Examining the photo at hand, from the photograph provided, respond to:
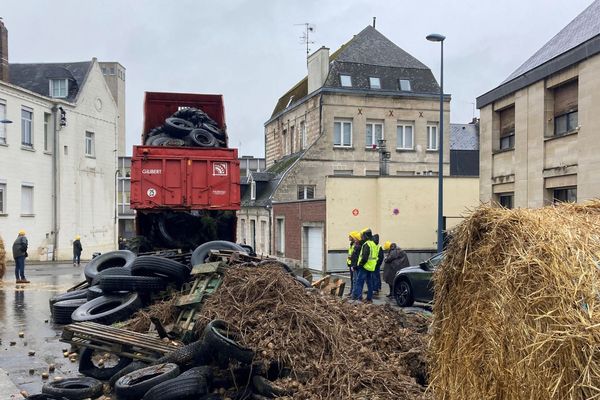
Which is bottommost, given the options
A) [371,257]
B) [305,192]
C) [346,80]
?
[371,257]

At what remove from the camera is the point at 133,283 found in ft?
35.2

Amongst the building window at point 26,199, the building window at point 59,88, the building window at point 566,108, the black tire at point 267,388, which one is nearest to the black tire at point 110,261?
the black tire at point 267,388

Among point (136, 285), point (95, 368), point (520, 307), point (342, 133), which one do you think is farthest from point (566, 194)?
point (342, 133)

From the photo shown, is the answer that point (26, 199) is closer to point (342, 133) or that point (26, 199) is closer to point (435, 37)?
point (342, 133)

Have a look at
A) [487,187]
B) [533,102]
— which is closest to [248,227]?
[487,187]

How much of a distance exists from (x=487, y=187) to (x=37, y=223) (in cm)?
2382

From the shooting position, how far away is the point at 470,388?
14.6 ft

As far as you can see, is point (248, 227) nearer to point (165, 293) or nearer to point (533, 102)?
point (533, 102)

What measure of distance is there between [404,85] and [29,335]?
2976 cm

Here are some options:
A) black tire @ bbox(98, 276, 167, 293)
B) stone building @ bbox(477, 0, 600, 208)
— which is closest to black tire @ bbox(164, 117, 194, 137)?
black tire @ bbox(98, 276, 167, 293)

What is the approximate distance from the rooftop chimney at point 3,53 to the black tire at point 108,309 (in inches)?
981

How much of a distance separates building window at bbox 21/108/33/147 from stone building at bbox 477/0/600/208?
23.4 meters

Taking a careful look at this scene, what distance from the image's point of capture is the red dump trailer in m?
13.7

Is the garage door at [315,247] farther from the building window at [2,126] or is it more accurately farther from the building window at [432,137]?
the building window at [2,126]
